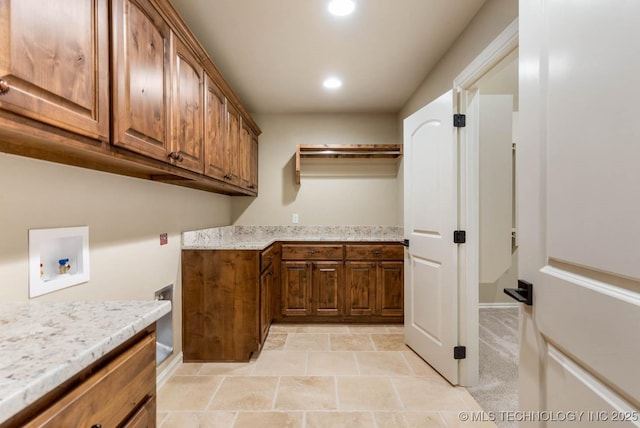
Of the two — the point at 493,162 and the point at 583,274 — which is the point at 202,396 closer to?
the point at 583,274

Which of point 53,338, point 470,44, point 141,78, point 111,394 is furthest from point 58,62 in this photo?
point 470,44

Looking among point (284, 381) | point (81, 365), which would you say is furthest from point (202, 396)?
point (81, 365)

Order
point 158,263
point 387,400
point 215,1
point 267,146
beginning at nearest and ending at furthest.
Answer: point 215,1 → point 387,400 → point 158,263 → point 267,146

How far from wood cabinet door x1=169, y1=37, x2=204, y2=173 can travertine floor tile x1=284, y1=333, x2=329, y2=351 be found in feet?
5.90

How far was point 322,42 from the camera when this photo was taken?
2.18m

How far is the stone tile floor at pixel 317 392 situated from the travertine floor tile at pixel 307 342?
0.06ft

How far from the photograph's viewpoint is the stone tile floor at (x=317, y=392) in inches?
66.8

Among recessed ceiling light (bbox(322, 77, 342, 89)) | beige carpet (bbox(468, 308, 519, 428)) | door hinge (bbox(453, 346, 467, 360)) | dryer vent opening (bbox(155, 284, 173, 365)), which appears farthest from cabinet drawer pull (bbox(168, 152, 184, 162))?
beige carpet (bbox(468, 308, 519, 428))

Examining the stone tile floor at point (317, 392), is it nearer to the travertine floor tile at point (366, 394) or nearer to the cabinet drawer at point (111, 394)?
the travertine floor tile at point (366, 394)

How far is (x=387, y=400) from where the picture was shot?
1.87m

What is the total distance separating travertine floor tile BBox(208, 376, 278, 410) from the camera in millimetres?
1815

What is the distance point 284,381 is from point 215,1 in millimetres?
2618

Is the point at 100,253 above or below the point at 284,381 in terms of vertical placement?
above

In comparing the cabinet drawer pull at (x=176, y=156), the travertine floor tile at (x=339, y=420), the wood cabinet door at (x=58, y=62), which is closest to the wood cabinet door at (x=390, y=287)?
the travertine floor tile at (x=339, y=420)
